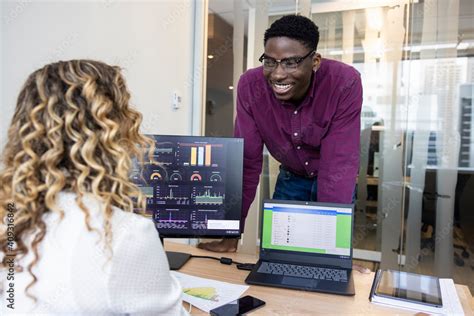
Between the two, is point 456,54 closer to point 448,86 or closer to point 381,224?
point 448,86

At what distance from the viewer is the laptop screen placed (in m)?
1.26

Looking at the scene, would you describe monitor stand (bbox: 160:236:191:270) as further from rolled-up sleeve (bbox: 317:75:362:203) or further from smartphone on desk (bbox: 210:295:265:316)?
rolled-up sleeve (bbox: 317:75:362:203)

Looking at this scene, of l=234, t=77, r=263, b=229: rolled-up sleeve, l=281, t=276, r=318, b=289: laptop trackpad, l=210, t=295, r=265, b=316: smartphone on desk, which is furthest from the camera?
l=234, t=77, r=263, b=229: rolled-up sleeve

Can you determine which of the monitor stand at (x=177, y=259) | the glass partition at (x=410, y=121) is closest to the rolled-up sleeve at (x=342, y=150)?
the monitor stand at (x=177, y=259)

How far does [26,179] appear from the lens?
703 mm

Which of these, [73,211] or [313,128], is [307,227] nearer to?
[313,128]

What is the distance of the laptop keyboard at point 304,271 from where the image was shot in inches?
47.5

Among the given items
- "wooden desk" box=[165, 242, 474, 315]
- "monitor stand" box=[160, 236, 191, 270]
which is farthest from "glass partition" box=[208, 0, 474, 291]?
"wooden desk" box=[165, 242, 474, 315]

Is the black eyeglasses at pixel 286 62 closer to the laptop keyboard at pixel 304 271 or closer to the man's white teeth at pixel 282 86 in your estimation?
the man's white teeth at pixel 282 86

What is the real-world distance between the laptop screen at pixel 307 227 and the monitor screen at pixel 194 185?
0.12m

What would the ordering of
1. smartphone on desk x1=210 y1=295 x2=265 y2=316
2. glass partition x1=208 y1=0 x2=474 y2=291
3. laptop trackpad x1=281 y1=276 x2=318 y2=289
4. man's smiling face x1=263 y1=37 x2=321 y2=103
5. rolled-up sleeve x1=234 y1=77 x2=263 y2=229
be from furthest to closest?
glass partition x1=208 y1=0 x2=474 y2=291 → rolled-up sleeve x1=234 y1=77 x2=263 y2=229 → man's smiling face x1=263 y1=37 x2=321 y2=103 → laptop trackpad x1=281 y1=276 x2=318 y2=289 → smartphone on desk x1=210 y1=295 x2=265 y2=316

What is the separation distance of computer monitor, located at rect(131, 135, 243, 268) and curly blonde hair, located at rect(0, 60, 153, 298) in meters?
0.53

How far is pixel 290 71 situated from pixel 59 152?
36.8 inches

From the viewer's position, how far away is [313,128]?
157cm
